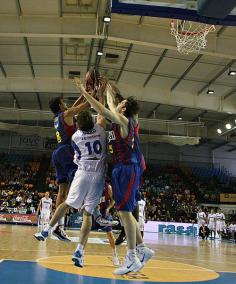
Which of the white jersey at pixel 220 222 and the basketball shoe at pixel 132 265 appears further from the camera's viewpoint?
the white jersey at pixel 220 222

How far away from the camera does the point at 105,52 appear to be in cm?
1805

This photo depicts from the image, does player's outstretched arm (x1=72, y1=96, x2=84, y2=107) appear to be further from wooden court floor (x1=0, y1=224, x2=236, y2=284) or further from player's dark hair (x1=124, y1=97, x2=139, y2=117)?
wooden court floor (x1=0, y1=224, x2=236, y2=284)

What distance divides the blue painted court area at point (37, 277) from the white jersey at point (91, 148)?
5.51ft

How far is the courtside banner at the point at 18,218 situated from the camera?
23984mm

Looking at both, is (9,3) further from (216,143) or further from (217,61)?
(216,143)

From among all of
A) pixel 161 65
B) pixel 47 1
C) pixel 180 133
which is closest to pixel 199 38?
pixel 47 1

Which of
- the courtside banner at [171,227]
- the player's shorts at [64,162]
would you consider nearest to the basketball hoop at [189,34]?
the player's shorts at [64,162]

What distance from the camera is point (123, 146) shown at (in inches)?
207

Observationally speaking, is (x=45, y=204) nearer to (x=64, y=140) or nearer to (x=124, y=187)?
(x=64, y=140)

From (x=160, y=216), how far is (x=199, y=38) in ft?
55.1

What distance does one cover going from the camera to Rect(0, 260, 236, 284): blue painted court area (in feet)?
18.4

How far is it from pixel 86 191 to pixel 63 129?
3.42 feet

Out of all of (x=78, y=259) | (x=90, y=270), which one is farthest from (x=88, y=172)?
(x=90, y=270)

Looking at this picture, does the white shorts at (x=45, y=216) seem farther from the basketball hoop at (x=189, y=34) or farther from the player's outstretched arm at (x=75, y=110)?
the player's outstretched arm at (x=75, y=110)
